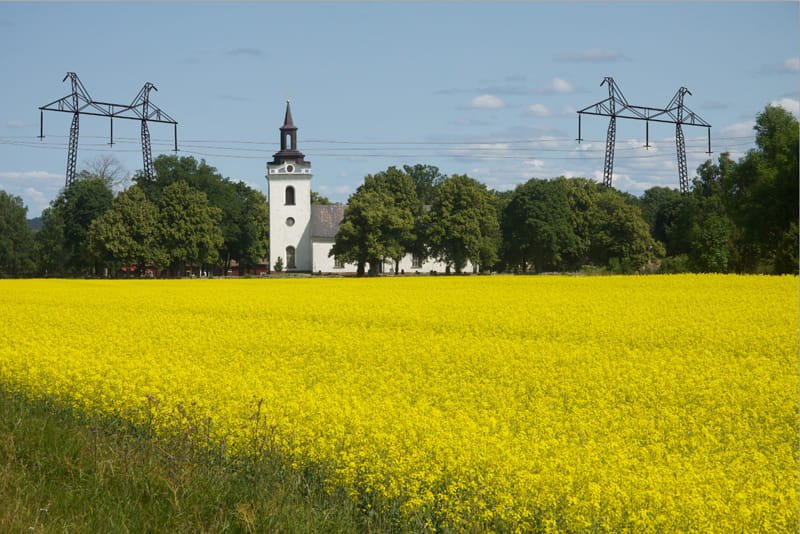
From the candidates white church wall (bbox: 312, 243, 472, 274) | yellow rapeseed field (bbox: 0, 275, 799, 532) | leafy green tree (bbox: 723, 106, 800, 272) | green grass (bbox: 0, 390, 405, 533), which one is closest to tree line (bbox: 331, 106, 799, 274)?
white church wall (bbox: 312, 243, 472, 274)

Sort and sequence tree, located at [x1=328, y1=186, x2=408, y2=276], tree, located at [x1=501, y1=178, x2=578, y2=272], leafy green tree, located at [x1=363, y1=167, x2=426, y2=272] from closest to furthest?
tree, located at [x1=328, y1=186, x2=408, y2=276] < leafy green tree, located at [x1=363, y1=167, x2=426, y2=272] < tree, located at [x1=501, y1=178, x2=578, y2=272]

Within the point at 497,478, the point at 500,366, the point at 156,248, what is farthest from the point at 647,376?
the point at 156,248

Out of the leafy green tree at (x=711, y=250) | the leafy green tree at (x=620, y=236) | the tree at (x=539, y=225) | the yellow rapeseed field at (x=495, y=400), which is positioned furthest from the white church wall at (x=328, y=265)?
the yellow rapeseed field at (x=495, y=400)

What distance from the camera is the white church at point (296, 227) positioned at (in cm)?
9912

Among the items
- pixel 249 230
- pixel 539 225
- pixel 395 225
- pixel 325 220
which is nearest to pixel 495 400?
pixel 395 225

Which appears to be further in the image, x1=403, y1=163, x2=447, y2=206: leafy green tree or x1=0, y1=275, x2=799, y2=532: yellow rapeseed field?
x1=403, y1=163, x2=447, y2=206: leafy green tree

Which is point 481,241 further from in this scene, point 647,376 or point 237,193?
point 647,376

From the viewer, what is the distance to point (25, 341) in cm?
→ 1575

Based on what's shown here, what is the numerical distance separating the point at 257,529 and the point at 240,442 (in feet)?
6.47

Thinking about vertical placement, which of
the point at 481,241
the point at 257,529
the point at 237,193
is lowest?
the point at 257,529

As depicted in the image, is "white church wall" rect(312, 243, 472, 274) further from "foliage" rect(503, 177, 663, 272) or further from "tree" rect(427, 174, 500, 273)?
"tree" rect(427, 174, 500, 273)

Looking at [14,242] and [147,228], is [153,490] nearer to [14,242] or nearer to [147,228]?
[147,228]

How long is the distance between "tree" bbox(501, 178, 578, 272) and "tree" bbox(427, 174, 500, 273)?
2524mm

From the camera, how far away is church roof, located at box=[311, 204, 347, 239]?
10056 cm
